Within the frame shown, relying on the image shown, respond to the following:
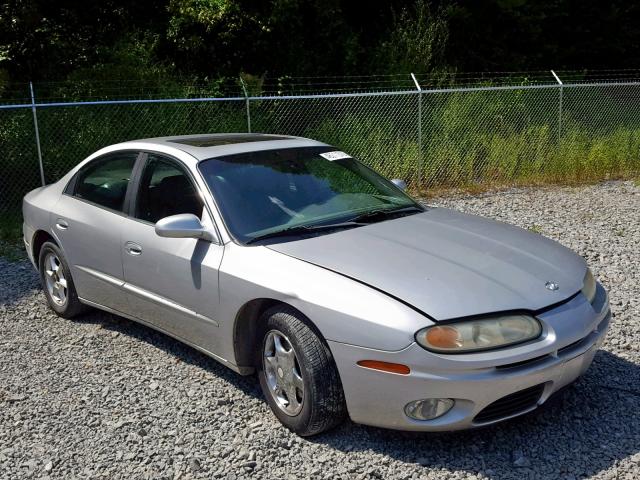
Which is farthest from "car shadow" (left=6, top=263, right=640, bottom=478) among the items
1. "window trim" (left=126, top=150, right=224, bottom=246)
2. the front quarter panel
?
"window trim" (left=126, top=150, right=224, bottom=246)

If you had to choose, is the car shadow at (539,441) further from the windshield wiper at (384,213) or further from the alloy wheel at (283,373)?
→ the windshield wiper at (384,213)

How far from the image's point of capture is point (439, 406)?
327 centimetres

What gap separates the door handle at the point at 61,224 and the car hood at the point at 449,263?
2.16 metres

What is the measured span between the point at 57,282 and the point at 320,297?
118 inches

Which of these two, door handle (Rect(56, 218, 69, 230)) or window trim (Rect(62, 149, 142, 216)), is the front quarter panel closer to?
window trim (Rect(62, 149, 142, 216))

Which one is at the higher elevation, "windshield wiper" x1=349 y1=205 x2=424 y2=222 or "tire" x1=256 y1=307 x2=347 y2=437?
"windshield wiper" x1=349 y1=205 x2=424 y2=222

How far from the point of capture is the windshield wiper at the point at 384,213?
4.29 meters

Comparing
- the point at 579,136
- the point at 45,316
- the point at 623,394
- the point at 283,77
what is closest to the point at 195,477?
the point at 623,394

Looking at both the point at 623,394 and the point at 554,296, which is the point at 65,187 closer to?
the point at 554,296

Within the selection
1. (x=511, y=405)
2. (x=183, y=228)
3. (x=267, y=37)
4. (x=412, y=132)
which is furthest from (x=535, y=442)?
(x=267, y=37)

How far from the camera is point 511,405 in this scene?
11.1ft

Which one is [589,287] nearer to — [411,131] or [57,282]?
[57,282]

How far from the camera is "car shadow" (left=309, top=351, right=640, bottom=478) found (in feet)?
11.0

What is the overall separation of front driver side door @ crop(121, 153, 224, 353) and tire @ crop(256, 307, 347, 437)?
425mm
